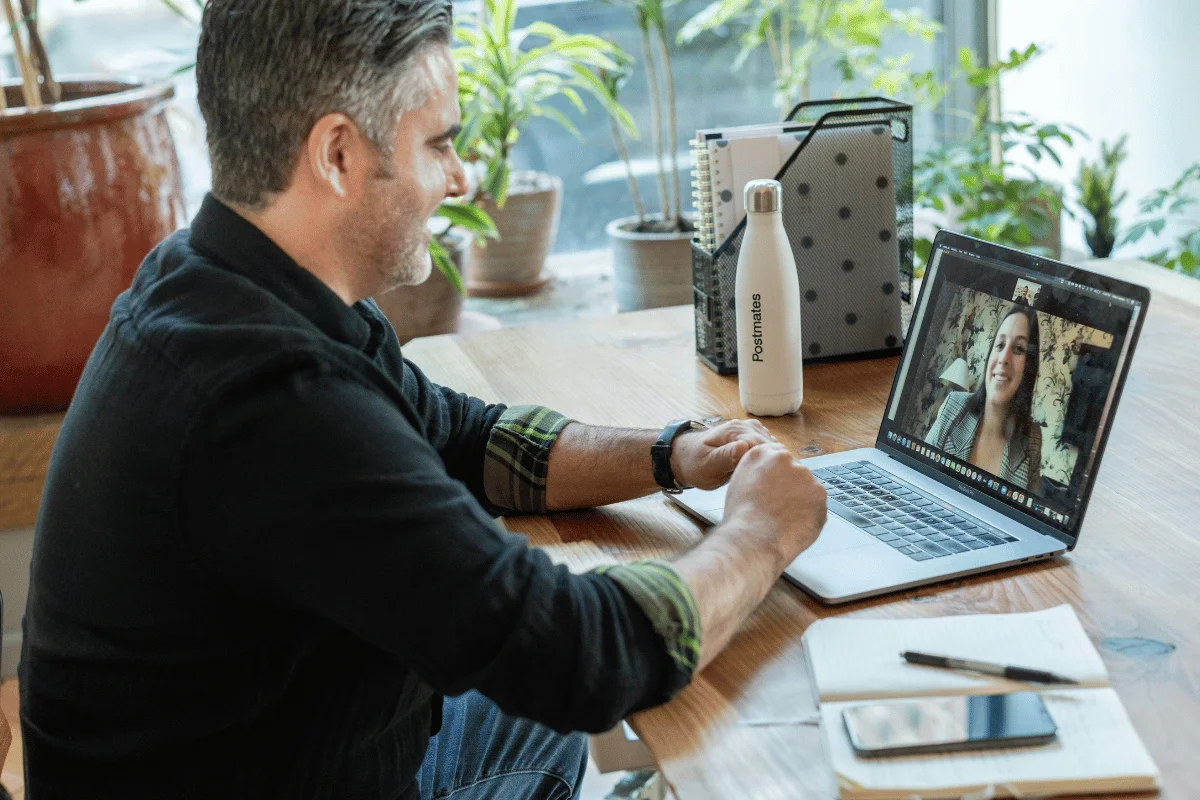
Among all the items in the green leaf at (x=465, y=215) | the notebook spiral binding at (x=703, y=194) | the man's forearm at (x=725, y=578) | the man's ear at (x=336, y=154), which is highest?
the man's ear at (x=336, y=154)

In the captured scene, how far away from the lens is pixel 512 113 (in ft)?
9.27

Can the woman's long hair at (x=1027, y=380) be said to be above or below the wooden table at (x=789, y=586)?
above

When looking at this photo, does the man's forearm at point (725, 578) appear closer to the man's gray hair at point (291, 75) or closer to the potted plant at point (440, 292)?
the man's gray hair at point (291, 75)

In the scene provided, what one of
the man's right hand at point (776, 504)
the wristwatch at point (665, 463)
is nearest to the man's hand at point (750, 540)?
the man's right hand at point (776, 504)

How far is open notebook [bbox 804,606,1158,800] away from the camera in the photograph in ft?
2.51

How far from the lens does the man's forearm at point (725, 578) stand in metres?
0.94

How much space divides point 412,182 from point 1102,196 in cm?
231

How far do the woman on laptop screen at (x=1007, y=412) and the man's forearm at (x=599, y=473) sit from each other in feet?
1.00

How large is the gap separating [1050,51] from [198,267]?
110 inches

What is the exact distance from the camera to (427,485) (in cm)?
87

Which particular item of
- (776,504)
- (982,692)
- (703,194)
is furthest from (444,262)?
(982,692)

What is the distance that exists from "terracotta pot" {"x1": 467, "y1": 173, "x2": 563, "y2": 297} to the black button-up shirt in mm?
2049

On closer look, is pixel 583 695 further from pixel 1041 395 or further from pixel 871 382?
pixel 871 382

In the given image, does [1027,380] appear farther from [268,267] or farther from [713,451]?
[268,267]
